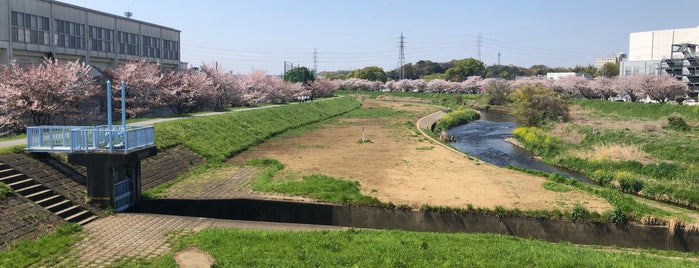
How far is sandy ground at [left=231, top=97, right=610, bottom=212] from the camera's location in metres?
18.0

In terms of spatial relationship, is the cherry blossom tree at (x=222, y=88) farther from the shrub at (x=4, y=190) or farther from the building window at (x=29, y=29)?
the shrub at (x=4, y=190)

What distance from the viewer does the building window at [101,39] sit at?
3713 cm

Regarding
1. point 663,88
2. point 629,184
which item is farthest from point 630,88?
point 629,184

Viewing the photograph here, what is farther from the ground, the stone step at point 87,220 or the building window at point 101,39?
the building window at point 101,39

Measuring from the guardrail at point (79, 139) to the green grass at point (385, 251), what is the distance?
192 inches

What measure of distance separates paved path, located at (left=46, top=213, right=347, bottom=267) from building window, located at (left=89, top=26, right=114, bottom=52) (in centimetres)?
2676

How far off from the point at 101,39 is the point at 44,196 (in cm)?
2761

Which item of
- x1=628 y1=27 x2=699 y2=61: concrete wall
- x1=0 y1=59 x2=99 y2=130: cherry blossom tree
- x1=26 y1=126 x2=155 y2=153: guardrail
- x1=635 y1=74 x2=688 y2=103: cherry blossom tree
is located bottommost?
x1=26 y1=126 x2=155 y2=153: guardrail

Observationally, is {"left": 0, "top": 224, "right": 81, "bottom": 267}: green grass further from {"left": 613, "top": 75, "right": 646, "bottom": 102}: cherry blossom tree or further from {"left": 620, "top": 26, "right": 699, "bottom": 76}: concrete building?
{"left": 620, "top": 26, "right": 699, "bottom": 76}: concrete building

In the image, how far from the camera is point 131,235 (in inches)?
512

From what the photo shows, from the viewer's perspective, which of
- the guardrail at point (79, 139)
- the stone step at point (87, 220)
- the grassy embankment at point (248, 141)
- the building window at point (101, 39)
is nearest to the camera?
the stone step at point (87, 220)

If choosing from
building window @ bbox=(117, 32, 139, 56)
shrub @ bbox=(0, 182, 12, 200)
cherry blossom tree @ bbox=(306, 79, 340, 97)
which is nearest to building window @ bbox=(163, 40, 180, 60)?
building window @ bbox=(117, 32, 139, 56)

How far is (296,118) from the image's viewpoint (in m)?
48.6

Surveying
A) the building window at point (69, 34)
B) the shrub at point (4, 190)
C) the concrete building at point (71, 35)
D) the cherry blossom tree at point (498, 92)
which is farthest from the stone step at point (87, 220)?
the cherry blossom tree at point (498, 92)
